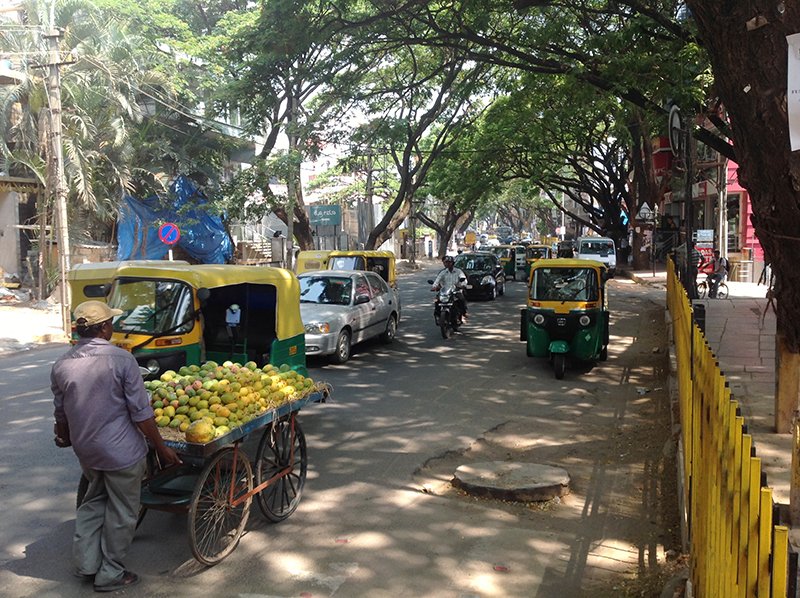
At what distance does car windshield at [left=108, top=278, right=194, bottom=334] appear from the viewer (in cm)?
743

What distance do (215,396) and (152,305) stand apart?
2.84m

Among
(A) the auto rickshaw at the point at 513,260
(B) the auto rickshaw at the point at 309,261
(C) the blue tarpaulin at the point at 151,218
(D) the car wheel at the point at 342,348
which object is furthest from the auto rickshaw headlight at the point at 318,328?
(A) the auto rickshaw at the point at 513,260

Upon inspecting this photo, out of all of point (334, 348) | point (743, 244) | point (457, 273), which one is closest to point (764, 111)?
point (334, 348)

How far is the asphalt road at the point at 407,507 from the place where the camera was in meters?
4.62

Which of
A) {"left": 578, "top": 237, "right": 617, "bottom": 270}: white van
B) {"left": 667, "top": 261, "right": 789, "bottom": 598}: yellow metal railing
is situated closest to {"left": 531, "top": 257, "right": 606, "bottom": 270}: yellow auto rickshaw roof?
{"left": 667, "top": 261, "right": 789, "bottom": 598}: yellow metal railing

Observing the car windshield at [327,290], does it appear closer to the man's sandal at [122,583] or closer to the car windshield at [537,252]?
the man's sandal at [122,583]

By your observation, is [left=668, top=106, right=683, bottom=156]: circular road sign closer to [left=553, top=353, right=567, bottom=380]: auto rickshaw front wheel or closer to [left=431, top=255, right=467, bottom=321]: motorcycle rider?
[left=553, top=353, right=567, bottom=380]: auto rickshaw front wheel

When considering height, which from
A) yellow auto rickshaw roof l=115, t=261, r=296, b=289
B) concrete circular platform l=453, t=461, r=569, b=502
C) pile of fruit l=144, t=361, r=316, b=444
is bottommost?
concrete circular platform l=453, t=461, r=569, b=502

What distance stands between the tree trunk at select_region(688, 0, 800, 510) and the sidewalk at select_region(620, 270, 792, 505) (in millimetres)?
1197

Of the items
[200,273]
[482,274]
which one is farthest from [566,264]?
[482,274]

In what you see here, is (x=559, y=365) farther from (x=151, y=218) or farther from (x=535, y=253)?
(x=535, y=253)

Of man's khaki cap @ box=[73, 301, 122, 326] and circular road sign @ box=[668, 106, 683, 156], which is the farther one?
circular road sign @ box=[668, 106, 683, 156]

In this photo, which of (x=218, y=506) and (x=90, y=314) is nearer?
(x=90, y=314)

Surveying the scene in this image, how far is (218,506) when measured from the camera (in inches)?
190
